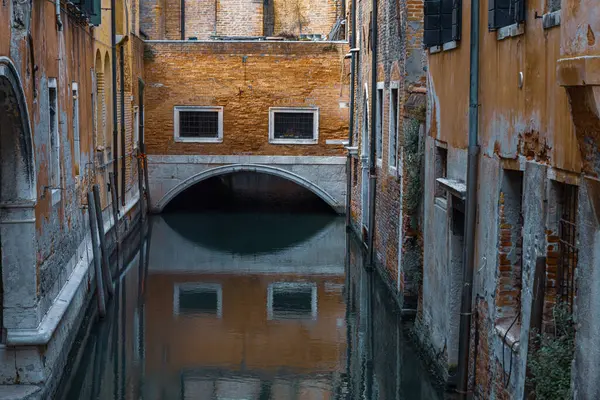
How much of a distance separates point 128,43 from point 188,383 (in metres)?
11.7

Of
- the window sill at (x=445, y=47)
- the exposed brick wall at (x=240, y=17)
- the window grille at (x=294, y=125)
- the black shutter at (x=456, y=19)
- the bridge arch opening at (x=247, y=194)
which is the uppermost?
the exposed brick wall at (x=240, y=17)

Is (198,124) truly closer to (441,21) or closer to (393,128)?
(393,128)

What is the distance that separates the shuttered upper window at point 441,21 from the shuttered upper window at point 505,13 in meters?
1.35

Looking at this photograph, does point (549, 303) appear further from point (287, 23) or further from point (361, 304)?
point (287, 23)

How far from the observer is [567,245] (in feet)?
Answer: 18.3

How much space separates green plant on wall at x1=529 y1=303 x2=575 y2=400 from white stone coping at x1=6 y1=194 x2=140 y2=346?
4216 mm

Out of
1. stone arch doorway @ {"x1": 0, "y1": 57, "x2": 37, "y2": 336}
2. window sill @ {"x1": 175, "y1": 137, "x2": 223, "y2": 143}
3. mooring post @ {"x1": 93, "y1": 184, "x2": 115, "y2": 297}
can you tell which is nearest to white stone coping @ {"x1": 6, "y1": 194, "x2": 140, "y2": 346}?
stone arch doorway @ {"x1": 0, "y1": 57, "x2": 37, "y2": 336}

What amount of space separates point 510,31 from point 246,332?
19.9 ft

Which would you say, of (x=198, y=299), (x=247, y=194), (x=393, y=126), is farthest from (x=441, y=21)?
(x=247, y=194)

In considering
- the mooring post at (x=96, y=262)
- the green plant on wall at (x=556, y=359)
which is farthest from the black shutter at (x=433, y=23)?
the mooring post at (x=96, y=262)

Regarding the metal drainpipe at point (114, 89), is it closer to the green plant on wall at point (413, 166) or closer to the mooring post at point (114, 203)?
the mooring post at point (114, 203)

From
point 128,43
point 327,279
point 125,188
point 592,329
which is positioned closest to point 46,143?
point 592,329

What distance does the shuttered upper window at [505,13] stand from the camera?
20.8ft

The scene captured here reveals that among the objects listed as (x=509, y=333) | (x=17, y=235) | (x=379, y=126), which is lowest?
(x=509, y=333)
